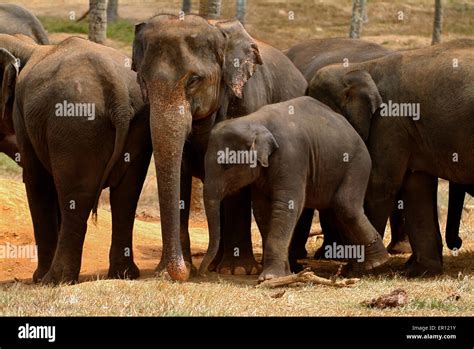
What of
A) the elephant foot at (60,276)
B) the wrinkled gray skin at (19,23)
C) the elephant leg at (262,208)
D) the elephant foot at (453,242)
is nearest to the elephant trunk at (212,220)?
the elephant leg at (262,208)

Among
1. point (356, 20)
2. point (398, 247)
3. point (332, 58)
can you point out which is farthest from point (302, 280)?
point (356, 20)

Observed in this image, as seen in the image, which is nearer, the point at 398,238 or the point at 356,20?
the point at 398,238

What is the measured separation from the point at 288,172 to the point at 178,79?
130cm

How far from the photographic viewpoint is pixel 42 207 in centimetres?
1101

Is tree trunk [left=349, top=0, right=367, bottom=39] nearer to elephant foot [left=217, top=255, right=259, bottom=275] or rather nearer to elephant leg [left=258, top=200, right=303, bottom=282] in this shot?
elephant foot [left=217, top=255, right=259, bottom=275]

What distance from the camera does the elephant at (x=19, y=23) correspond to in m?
16.3

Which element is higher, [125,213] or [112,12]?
[125,213]

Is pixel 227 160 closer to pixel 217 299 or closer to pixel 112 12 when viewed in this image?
pixel 217 299

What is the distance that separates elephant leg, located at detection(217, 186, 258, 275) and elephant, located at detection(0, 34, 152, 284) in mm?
967

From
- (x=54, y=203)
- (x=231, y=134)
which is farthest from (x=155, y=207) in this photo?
(x=231, y=134)

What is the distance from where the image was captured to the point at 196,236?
1490 centimetres

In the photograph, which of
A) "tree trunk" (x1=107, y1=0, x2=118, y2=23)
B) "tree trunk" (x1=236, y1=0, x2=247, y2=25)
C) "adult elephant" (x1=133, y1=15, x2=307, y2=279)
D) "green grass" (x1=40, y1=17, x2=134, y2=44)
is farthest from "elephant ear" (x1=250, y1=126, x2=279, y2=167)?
"tree trunk" (x1=107, y1=0, x2=118, y2=23)

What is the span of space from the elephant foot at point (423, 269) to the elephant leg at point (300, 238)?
1.15m

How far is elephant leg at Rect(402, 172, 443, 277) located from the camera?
11406 millimetres
